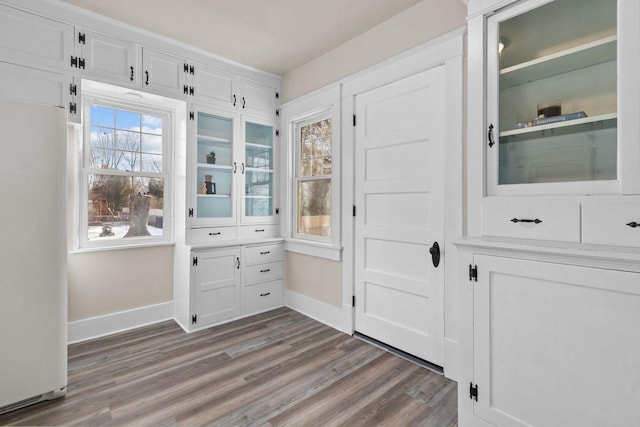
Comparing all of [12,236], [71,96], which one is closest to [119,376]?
[12,236]

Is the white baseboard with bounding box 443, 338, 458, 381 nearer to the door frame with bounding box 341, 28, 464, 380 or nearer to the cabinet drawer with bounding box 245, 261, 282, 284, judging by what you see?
the door frame with bounding box 341, 28, 464, 380

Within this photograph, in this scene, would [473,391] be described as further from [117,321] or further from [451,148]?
[117,321]

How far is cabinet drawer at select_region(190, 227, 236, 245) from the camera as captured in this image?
329 cm

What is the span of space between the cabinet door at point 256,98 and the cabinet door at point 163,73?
639mm

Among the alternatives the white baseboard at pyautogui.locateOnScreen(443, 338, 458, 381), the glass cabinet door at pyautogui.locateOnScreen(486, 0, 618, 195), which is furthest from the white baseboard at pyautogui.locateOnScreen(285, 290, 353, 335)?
the glass cabinet door at pyautogui.locateOnScreen(486, 0, 618, 195)

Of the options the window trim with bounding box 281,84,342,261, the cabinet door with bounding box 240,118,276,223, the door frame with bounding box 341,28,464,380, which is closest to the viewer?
the door frame with bounding box 341,28,464,380

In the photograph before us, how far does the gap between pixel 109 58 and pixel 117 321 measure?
2.40 meters

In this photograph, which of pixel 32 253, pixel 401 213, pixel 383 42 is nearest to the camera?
pixel 32 253

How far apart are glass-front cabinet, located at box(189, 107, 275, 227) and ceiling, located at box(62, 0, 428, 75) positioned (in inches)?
28.3

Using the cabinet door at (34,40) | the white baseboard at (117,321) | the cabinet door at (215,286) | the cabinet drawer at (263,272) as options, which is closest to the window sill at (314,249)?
the cabinet drawer at (263,272)

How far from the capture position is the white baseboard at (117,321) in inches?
113

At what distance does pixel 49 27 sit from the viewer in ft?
8.10

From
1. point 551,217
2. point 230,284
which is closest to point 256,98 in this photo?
point 230,284

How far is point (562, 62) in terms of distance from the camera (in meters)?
1.52
